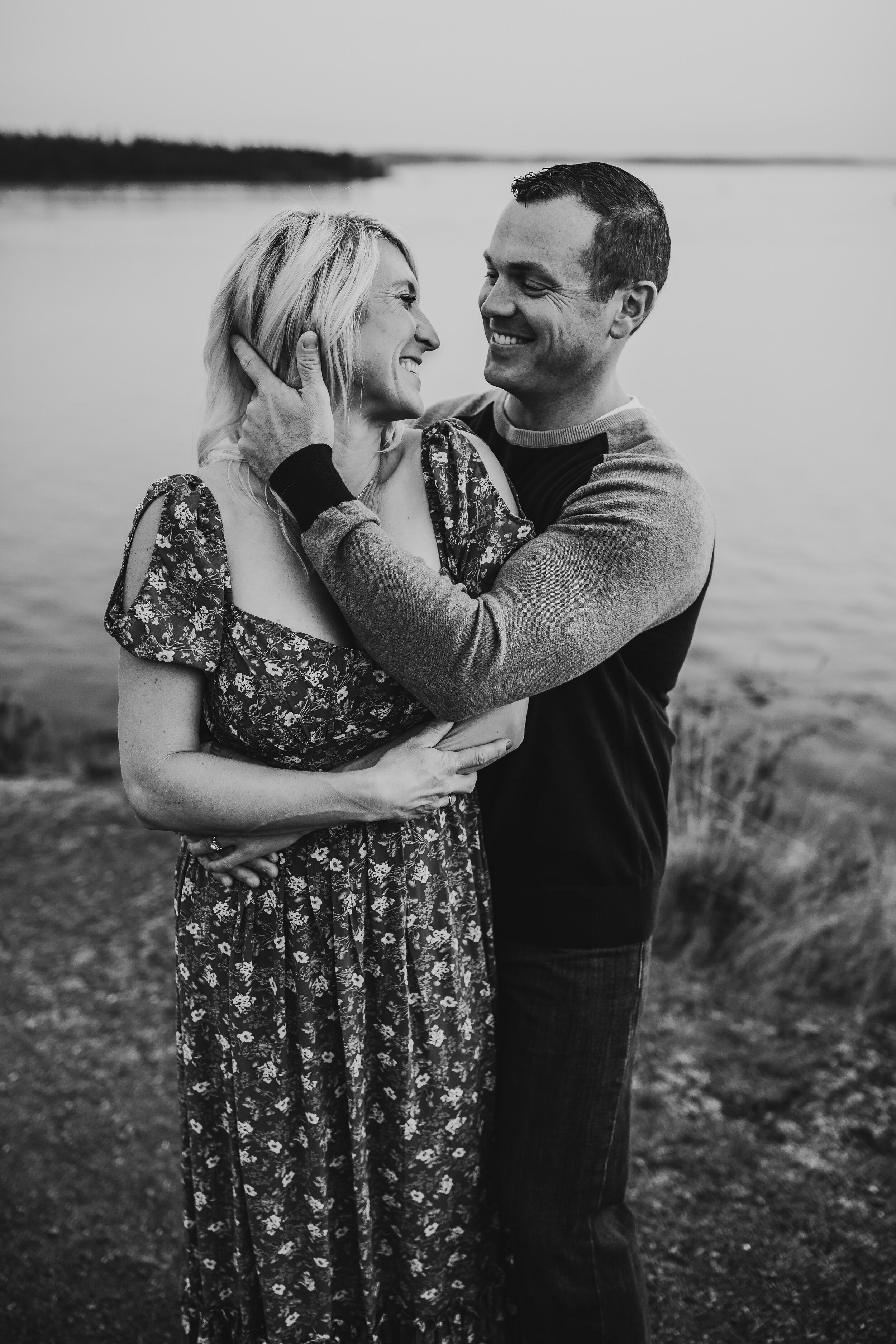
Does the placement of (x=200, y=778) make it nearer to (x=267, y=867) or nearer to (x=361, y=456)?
(x=267, y=867)

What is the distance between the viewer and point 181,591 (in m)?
1.45

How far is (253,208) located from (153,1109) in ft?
22.3

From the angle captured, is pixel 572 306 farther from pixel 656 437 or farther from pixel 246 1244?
pixel 246 1244

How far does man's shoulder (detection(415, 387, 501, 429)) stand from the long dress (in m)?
0.40

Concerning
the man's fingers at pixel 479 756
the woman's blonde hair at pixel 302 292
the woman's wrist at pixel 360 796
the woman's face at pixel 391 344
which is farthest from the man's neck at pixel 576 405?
the woman's wrist at pixel 360 796

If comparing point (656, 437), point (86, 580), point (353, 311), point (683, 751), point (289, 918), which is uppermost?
point (353, 311)

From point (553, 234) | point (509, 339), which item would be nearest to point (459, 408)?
point (509, 339)

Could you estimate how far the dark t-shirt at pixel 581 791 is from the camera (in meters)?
1.66

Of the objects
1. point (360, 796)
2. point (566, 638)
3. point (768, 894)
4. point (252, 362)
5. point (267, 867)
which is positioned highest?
point (252, 362)

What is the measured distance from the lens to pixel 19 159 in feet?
24.5

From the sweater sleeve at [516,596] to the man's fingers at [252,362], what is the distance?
16cm

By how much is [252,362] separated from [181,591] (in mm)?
375

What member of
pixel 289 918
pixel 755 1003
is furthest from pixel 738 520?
pixel 289 918

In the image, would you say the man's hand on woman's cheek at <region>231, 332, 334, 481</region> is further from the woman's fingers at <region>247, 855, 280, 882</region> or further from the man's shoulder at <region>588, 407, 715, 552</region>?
the woman's fingers at <region>247, 855, 280, 882</region>
